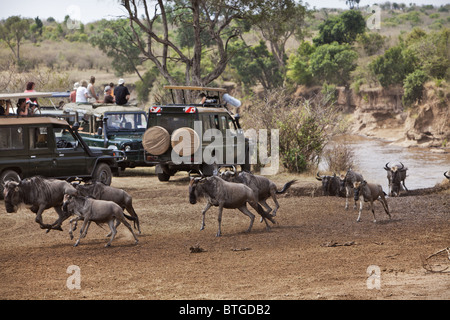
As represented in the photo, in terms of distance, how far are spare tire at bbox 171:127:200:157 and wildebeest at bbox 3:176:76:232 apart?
616cm

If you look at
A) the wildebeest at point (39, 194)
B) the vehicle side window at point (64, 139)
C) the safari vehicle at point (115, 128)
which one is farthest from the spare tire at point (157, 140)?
the wildebeest at point (39, 194)

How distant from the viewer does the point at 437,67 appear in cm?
4722

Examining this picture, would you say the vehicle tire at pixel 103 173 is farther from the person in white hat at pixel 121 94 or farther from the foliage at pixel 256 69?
the foliage at pixel 256 69

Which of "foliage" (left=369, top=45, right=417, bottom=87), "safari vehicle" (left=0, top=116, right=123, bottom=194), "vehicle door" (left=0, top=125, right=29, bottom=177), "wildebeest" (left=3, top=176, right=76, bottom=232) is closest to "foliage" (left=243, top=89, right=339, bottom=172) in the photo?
"safari vehicle" (left=0, top=116, right=123, bottom=194)

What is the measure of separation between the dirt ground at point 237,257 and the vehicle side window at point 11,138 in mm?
1539

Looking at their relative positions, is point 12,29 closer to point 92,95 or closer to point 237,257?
point 92,95

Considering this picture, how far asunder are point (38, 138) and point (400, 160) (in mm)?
23538

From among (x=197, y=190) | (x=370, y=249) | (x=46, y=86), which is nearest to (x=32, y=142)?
(x=197, y=190)

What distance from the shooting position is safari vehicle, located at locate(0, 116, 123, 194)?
51.8ft

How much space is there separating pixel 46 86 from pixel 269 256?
94.0 ft

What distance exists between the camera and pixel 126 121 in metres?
21.9

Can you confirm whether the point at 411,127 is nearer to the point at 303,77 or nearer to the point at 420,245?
the point at 303,77

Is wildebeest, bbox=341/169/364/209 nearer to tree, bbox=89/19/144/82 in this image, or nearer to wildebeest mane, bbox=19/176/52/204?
wildebeest mane, bbox=19/176/52/204

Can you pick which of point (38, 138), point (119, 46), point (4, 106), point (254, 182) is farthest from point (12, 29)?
point (254, 182)
